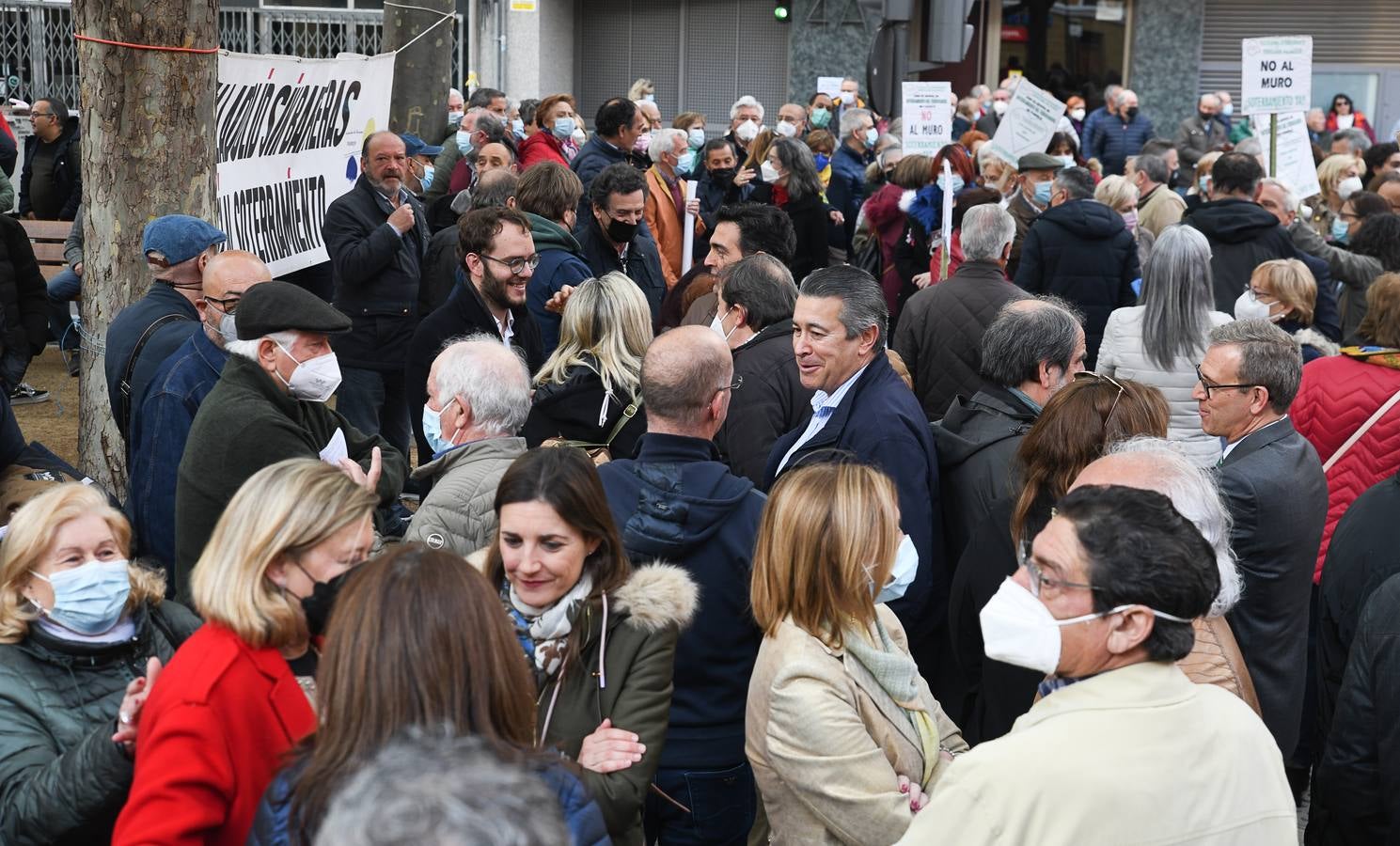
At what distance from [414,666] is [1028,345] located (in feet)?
8.79

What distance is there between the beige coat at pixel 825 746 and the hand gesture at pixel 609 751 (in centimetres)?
29

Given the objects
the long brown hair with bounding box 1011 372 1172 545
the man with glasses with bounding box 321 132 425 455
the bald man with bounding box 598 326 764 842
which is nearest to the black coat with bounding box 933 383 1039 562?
the long brown hair with bounding box 1011 372 1172 545

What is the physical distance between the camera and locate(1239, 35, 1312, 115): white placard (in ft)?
36.4

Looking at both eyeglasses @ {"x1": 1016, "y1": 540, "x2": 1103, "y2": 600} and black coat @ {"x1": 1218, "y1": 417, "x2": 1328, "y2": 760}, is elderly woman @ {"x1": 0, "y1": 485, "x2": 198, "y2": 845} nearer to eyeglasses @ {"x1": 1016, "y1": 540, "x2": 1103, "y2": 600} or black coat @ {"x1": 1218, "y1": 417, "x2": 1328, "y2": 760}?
eyeglasses @ {"x1": 1016, "y1": 540, "x2": 1103, "y2": 600}

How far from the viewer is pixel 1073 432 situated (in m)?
3.80

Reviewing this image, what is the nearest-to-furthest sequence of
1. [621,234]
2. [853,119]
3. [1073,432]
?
[1073,432]
[621,234]
[853,119]

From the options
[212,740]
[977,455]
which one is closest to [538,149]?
[977,455]

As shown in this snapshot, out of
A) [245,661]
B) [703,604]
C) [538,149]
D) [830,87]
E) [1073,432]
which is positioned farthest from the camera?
[830,87]

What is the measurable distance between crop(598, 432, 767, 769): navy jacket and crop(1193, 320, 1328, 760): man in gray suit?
1.51 meters

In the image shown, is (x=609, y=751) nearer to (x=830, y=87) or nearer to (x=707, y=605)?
(x=707, y=605)

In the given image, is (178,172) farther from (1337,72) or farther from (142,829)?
(1337,72)

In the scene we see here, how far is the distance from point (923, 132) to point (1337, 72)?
17.6 metres

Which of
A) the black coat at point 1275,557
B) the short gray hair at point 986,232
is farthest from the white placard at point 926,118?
the black coat at point 1275,557

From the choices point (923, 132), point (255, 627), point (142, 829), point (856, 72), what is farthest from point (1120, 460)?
point (856, 72)
